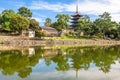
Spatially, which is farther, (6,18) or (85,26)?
(85,26)

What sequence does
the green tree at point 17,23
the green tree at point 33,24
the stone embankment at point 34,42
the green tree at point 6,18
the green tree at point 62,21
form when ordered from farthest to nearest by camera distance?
the green tree at point 62,21 < the green tree at point 33,24 < the green tree at point 6,18 < the green tree at point 17,23 < the stone embankment at point 34,42

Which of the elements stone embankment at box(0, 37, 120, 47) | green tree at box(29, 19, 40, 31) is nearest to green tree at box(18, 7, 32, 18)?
green tree at box(29, 19, 40, 31)

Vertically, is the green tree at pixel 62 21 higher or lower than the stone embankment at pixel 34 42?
higher

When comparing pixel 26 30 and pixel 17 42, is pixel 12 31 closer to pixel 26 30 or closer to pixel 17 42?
pixel 26 30

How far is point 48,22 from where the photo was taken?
493 feet

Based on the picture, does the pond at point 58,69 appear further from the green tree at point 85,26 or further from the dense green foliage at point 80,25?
the green tree at point 85,26

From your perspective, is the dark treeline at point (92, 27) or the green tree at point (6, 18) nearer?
the green tree at point (6, 18)

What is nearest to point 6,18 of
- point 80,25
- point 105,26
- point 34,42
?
point 34,42

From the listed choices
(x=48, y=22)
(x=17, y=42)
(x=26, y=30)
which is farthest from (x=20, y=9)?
(x=48, y=22)

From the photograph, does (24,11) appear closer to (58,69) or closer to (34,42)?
(34,42)

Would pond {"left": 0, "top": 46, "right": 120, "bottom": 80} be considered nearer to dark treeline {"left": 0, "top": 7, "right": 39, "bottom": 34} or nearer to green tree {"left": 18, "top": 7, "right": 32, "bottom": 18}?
dark treeline {"left": 0, "top": 7, "right": 39, "bottom": 34}

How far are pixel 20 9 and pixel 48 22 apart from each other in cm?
5285

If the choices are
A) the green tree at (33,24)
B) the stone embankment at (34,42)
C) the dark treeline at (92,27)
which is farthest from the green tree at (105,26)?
the green tree at (33,24)

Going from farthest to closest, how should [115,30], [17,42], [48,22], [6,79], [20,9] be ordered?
[48,22] < [115,30] < [20,9] < [17,42] < [6,79]
